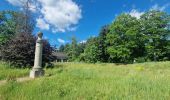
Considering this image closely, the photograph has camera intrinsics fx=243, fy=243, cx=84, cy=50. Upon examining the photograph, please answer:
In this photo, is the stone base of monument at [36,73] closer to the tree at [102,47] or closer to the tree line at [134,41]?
the tree line at [134,41]

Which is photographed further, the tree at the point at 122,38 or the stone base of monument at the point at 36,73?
the tree at the point at 122,38

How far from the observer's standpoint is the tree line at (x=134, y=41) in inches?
2083

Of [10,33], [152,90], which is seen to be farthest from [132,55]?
[152,90]

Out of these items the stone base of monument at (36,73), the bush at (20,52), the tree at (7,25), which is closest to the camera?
the stone base of monument at (36,73)

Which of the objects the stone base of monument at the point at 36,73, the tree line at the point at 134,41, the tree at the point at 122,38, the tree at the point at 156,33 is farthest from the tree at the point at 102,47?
the stone base of monument at the point at 36,73

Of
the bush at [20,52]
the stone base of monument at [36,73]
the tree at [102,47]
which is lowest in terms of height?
the stone base of monument at [36,73]

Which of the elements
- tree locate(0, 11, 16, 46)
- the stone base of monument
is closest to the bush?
the stone base of monument

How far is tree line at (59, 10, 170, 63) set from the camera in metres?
52.9

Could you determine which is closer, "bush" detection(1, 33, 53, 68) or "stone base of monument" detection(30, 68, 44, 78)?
"stone base of monument" detection(30, 68, 44, 78)

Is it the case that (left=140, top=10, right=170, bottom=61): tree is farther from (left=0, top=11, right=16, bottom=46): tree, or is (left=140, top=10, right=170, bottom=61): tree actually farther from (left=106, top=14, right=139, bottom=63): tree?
(left=0, top=11, right=16, bottom=46): tree

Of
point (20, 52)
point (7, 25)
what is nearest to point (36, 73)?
point (20, 52)

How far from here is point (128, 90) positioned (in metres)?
8.73

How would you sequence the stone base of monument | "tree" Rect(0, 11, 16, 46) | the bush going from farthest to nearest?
"tree" Rect(0, 11, 16, 46)
the bush
the stone base of monument

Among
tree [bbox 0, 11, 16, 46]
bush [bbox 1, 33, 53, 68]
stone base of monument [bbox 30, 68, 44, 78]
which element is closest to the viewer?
stone base of monument [bbox 30, 68, 44, 78]
